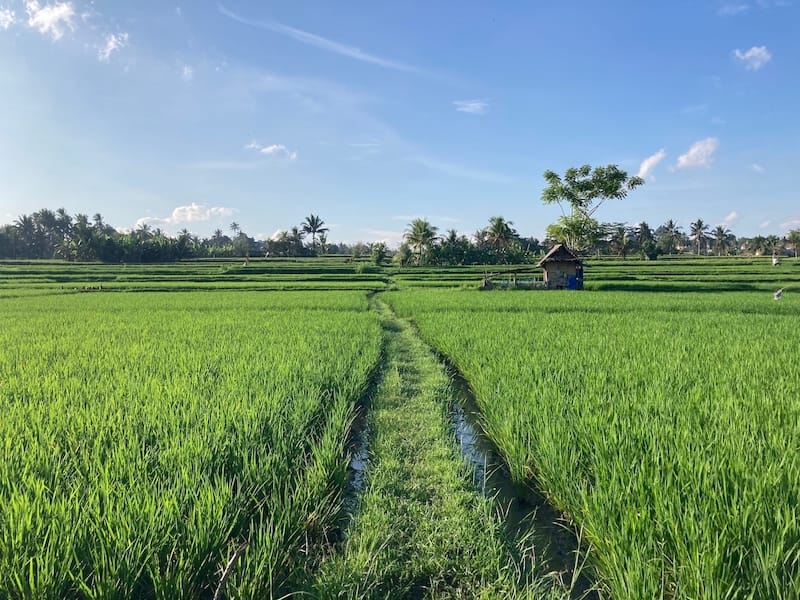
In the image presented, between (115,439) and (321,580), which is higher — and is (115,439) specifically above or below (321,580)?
above

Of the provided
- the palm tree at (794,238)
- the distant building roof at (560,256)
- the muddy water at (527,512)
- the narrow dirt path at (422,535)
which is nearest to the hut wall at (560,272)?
the distant building roof at (560,256)

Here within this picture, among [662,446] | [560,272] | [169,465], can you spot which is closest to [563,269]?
[560,272]

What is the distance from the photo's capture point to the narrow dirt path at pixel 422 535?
212 cm

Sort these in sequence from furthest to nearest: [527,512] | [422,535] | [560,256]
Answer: [560,256]
[527,512]
[422,535]

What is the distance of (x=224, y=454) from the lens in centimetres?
294

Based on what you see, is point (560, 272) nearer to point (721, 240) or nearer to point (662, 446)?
point (662, 446)

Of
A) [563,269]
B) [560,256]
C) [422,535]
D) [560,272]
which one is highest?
[560,256]

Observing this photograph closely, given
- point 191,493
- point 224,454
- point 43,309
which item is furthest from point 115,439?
point 43,309

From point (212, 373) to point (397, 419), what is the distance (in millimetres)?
2397

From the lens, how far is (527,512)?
300 centimetres

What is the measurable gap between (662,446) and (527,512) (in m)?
0.98

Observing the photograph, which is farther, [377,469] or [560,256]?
[560,256]

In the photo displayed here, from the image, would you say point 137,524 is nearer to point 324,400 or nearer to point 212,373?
point 324,400

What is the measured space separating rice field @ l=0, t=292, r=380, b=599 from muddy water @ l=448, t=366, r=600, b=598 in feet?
3.75
